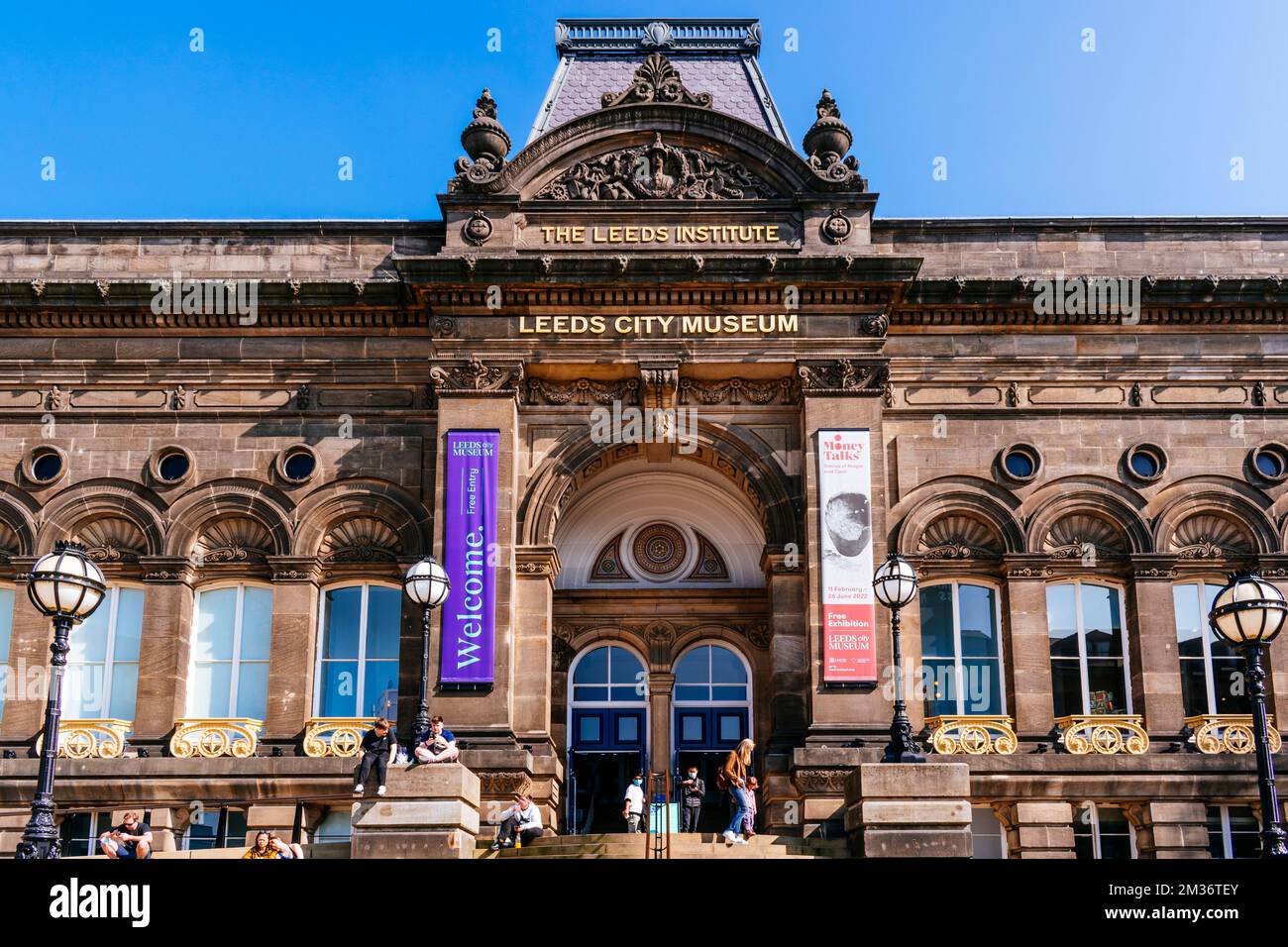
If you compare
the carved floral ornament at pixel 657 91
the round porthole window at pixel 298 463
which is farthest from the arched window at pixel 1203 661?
the round porthole window at pixel 298 463

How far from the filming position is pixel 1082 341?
29.7m

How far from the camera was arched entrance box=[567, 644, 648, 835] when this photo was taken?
2973cm

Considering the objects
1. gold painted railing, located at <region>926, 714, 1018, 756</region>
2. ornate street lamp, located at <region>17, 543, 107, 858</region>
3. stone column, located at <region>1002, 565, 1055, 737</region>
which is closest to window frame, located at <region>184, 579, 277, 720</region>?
ornate street lamp, located at <region>17, 543, 107, 858</region>

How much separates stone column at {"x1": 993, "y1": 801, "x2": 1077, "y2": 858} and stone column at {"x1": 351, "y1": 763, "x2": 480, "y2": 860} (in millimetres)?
11369

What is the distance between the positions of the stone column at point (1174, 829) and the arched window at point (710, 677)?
852 cm

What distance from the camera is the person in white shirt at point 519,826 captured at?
919 inches

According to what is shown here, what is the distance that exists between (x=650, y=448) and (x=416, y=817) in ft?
35.6

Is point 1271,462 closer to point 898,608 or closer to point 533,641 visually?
point 898,608

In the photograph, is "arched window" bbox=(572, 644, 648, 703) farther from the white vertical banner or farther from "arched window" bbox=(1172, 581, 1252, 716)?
"arched window" bbox=(1172, 581, 1252, 716)

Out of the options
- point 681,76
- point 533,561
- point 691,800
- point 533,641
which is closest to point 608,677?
point 533,641

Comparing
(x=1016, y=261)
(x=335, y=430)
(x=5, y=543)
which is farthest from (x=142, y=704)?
(x=1016, y=261)

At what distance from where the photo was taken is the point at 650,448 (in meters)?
29.0

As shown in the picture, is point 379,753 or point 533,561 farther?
point 533,561
